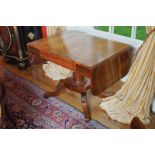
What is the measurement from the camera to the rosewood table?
1522 mm

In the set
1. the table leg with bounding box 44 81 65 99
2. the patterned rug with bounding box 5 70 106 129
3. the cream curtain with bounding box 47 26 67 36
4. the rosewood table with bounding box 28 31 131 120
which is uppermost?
the cream curtain with bounding box 47 26 67 36

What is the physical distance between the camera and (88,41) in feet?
6.34

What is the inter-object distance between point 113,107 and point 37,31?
1.49m

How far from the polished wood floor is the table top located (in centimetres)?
57

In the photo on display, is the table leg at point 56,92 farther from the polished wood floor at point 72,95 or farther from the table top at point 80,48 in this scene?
the table top at point 80,48

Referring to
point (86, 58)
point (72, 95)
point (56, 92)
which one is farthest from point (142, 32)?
point (56, 92)

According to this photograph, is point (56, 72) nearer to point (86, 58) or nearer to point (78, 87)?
point (78, 87)

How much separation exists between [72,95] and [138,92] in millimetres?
691

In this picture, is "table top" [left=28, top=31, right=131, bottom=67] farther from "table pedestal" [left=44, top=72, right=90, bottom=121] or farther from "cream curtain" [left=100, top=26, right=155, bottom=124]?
"table pedestal" [left=44, top=72, right=90, bottom=121]

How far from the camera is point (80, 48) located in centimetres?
178

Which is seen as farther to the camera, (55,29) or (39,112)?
(55,29)

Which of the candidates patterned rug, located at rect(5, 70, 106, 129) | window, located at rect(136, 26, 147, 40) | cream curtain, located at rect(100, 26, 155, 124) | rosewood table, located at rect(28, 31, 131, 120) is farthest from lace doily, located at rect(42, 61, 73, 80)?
window, located at rect(136, 26, 147, 40)

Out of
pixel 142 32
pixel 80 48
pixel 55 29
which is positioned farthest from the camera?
pixel 55 29
